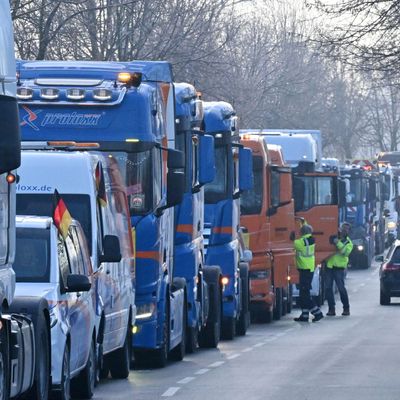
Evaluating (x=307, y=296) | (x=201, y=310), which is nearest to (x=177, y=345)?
(x=201, y=310)

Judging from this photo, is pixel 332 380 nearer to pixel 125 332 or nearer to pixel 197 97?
pixel 125 332

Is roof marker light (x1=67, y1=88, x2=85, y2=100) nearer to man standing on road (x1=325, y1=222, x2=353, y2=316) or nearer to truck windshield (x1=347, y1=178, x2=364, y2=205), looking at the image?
man standing on road (x1=325, y1=222, x2=353, y2=316)

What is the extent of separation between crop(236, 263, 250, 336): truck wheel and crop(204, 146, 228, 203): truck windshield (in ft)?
5.96

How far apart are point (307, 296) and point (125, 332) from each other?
530 inches

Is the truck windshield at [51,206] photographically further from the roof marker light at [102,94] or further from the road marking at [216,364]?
the road marking at [216,364]

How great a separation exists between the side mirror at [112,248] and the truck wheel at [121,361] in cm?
191

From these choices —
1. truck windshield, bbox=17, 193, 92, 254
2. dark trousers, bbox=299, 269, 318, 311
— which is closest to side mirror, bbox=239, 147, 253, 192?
dark trousers, bbox=299, 269, 318, 311

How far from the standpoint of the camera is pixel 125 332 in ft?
53.0

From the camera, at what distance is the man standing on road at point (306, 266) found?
29.3m

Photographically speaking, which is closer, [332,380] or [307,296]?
[332,380]

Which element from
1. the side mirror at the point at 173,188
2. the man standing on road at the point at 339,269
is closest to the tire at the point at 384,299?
the man standing on road at the point at 339,269

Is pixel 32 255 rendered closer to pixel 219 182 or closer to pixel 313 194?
pixel 219 182

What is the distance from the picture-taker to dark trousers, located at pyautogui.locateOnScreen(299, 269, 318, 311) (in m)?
29.3

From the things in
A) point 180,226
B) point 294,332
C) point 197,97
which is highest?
point 197,97
